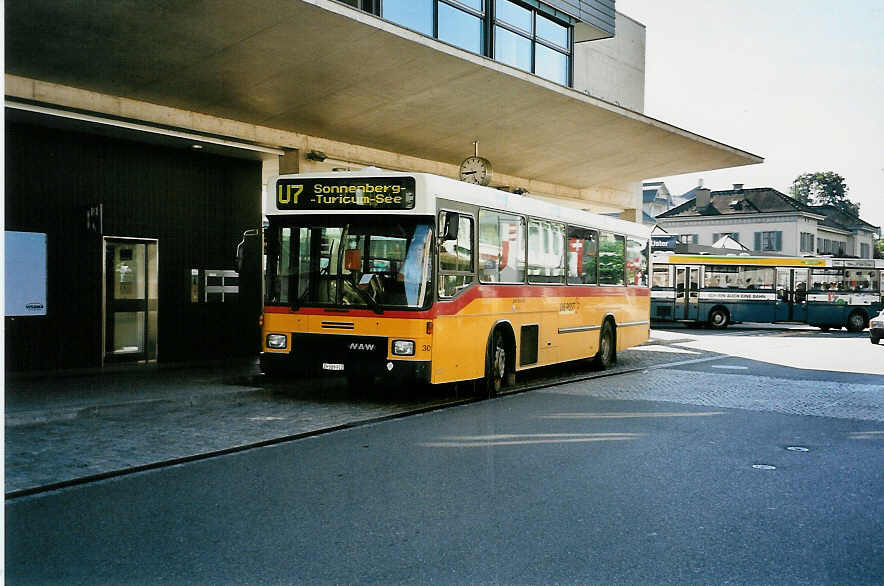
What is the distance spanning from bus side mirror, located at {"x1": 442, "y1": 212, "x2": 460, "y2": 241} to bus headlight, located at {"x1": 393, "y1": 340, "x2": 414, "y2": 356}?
1.45 metres

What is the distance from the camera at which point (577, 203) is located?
26.7m

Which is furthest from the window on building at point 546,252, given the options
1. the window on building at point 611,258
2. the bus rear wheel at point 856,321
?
the bus rear wheel at point 856,321

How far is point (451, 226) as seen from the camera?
1155 centimetres

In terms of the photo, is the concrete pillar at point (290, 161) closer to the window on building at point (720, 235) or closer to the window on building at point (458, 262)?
the window on building at point (458, 262)

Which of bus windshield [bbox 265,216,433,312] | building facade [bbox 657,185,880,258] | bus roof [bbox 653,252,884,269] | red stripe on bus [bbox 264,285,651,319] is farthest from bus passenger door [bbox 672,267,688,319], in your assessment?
building facade [bbox 657,185,880,258]

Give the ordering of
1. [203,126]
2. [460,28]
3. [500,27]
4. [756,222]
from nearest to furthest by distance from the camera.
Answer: [203,126], [460,28], [500,27], [756,222]

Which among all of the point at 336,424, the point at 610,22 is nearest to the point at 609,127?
the point at 610,22

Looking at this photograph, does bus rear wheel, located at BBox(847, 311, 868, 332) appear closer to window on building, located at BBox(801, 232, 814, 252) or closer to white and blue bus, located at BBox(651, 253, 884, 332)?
white and blue bus, located at BBox(651, 253, 884, 332)

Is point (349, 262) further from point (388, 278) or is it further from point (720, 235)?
point (720, 235)

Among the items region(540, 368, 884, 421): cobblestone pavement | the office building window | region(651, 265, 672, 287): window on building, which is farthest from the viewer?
region(651, 265, 672, 287): window on building

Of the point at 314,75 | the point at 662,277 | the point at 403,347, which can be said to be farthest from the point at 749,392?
the point at 662,277

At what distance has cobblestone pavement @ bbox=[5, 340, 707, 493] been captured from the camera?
799 centimetres

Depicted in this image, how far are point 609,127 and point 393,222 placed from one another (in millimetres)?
10339

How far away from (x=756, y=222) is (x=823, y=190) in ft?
144
